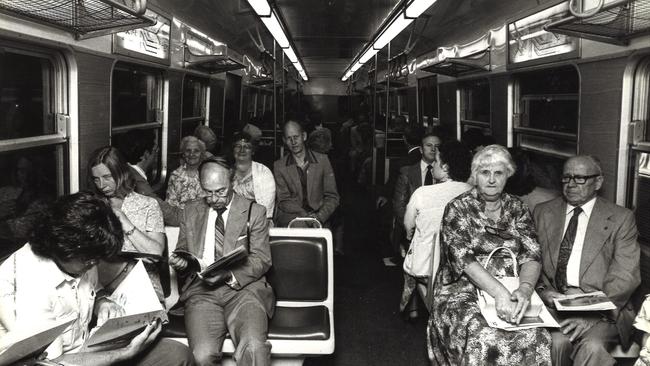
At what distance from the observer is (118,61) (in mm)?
4336

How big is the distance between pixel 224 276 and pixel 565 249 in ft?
7.08

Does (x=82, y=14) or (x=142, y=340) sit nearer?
(x=142, y=340)

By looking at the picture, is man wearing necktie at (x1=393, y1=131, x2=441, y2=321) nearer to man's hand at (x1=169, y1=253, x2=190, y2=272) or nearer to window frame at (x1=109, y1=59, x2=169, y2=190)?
window frame at (x1=109, y1=59, x2=169, y2=190)

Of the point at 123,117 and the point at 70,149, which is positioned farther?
the point at 123,117

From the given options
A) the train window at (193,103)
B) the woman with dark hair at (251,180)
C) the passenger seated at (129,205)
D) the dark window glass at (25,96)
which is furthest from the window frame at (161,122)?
the dark window glass at (25,96)

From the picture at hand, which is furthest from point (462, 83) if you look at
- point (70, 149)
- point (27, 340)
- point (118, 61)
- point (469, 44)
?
point (27, 340)

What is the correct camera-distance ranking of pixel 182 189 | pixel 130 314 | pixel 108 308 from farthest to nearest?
pixel 182 189, pixel 108 308, pixel 130 314

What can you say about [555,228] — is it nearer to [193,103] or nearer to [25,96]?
[25,96]

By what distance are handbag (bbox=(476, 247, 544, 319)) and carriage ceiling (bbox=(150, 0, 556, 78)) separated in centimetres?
237

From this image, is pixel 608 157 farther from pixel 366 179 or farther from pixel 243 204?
pixel 366 179

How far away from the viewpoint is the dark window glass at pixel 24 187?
292 cm

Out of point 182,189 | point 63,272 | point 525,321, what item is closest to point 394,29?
point 182,189

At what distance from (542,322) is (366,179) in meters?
8.62

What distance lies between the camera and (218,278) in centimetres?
329
